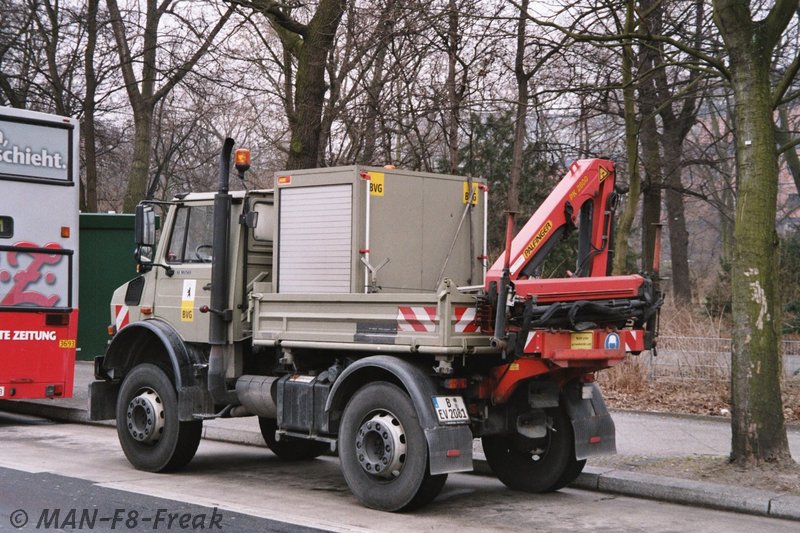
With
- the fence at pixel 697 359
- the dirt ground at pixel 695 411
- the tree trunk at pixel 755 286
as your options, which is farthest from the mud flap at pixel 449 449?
the fence at pixel 697 359

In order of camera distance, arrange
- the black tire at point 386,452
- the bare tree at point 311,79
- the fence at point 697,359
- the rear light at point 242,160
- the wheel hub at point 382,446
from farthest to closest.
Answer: the bare tree at point 311,79, the fence at point 697,359, the rear light at point 242,160, the wheel hub at point 382,446, the black tire at point 386,452

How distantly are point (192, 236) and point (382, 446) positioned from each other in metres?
3.45

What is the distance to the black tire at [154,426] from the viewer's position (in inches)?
389

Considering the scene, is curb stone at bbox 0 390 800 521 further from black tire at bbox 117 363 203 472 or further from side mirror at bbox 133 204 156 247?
side mirror at bbox 133 204 156 247

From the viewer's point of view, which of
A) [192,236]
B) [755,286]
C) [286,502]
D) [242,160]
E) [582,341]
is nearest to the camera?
[582,341]

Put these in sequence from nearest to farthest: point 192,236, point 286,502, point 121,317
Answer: point 286,502
point 192,236
point 121,317

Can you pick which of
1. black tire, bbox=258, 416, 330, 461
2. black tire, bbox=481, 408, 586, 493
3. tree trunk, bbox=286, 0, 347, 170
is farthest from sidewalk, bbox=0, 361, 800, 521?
tree trunk, bbox=286, 0, 347, 170

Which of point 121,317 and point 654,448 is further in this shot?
point 654,448

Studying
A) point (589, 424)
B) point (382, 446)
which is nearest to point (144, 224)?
point (382, 446)

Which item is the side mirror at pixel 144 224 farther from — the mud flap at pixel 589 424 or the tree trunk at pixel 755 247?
the tree trunk at pixel 755 247

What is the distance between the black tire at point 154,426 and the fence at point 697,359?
748 centimetres

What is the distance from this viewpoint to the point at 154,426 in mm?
9938

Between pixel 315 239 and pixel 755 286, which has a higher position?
pixel 315 239

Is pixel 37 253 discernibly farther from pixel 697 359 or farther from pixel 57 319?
pixel 697 359
